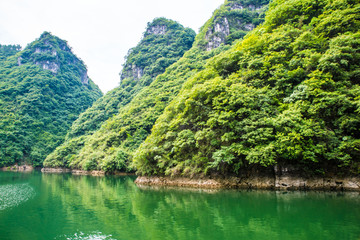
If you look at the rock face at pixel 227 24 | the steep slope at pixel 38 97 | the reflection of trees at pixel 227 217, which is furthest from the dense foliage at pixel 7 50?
the reflection of trees at pixel 227 217

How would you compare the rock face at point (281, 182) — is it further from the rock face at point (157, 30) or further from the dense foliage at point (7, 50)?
the dense foliage at point (7, 50)

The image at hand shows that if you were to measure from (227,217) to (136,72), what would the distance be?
3200 inches

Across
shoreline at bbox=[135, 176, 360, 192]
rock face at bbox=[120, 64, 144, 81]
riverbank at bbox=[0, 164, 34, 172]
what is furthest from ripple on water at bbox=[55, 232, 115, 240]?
rock face at bbox=[120, 64, 144, 81]

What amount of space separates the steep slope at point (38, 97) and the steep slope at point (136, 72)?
11144 millimetres

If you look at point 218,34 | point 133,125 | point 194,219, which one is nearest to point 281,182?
point 194,219

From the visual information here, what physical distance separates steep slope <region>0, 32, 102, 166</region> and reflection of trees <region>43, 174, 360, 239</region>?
6697 cm

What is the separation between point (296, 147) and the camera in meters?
15.8

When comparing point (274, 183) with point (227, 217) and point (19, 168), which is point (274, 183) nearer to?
point (227, 217)

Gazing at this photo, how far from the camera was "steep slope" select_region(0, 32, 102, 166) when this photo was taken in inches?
2675

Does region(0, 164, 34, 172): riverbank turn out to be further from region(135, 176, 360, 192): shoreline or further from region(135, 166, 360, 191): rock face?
region(135, 166, 360, 191): rock face

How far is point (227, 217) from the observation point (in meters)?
11.1

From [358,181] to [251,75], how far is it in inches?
502

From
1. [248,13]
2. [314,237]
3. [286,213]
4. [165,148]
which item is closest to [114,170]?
[165,148]

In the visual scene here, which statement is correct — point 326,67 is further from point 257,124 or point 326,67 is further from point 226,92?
point 226,92
